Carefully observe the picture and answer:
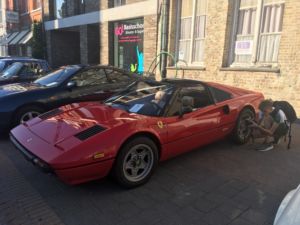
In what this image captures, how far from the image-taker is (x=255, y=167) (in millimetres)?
4277

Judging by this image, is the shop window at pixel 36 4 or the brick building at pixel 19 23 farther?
the brick building at pixel 19 23

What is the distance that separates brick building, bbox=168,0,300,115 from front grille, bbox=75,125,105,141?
247 inches

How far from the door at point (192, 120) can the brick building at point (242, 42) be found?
426 centimetres

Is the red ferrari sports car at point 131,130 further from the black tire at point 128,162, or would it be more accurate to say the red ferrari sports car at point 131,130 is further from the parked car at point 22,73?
the parked car at point 22,73

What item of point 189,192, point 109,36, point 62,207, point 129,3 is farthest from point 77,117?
point 109,36

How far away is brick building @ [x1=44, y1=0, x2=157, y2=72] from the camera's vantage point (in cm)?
1224

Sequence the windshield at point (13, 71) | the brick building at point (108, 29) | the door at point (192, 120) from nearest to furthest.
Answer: the door at point (192, 120)
the windshield at point (13, 71)
the brick building at point (108, 29)

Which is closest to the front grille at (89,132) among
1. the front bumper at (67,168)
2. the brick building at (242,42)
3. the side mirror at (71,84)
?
the front bumper at (67,168)

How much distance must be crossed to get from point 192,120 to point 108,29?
1152cm

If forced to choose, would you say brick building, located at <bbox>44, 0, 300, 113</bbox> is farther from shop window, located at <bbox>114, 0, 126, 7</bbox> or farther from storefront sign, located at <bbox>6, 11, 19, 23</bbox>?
storefront sign, located at <bbox>6, 11, 19, 23</bbox>

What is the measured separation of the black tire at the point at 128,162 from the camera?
10.9 feet

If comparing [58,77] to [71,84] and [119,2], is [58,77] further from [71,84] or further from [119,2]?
[119,2]

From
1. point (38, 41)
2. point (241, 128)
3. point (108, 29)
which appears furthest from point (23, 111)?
point (38, 41)

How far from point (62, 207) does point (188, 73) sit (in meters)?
8.47
